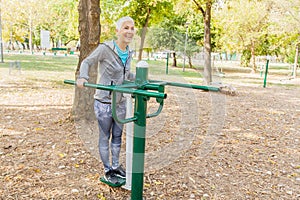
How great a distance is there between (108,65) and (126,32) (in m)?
0.31

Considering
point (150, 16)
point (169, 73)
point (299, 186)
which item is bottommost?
point (299, 186)

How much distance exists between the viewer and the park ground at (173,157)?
291cm

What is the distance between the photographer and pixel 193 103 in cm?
265

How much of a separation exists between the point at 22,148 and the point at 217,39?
79.4 feet

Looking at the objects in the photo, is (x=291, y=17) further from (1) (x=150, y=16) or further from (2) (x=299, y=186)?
(2) (x=299, y=186)

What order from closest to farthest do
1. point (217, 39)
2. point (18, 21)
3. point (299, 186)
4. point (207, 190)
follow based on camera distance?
1. point (207, 190)
2. point (299, 186)
3. point (217, 39)
4. point (18, 21)

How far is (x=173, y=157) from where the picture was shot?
378 centimetres

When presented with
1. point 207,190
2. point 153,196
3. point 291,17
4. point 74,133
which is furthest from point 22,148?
point 291,17

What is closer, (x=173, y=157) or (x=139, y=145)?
(x=139, y=145)

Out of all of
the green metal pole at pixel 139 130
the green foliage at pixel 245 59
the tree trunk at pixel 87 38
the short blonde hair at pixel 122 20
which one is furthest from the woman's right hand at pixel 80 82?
the green foliage at pixel 245 59

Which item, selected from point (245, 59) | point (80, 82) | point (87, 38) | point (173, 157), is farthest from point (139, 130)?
point (245, 59)

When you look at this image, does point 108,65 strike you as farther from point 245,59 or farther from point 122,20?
point 245,59

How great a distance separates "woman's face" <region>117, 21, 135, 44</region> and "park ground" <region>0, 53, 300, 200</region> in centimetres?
37

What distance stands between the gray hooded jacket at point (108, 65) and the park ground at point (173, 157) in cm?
27
